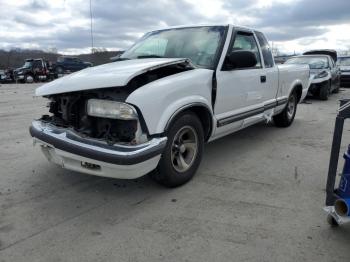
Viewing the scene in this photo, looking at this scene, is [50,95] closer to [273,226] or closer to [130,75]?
[130,75]

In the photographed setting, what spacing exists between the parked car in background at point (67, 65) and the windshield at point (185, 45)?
80.9 feet

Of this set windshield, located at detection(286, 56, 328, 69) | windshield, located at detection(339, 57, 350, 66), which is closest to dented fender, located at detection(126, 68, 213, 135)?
windshield, located at detection(286, 56, 328, 69)

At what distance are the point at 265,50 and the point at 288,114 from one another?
1853mm

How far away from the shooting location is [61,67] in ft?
93.9

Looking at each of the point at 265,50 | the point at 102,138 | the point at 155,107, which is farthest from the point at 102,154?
the point at 265,50

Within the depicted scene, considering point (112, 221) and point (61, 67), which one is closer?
point (112, 221)

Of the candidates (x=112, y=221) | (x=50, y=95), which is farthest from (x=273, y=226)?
(x=50, y=95)

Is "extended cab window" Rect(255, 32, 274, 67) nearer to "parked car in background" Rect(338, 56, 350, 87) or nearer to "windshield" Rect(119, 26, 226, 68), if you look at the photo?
"windshield" Rect(119, 26, 226, 68)

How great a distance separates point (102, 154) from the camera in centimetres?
294

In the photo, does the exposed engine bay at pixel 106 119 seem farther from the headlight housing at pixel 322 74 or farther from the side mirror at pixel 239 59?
the headlight housing at pixel 322 74

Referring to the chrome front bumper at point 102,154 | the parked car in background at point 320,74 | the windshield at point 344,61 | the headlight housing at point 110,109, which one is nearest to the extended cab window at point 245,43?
the headlight housing at point 110,109

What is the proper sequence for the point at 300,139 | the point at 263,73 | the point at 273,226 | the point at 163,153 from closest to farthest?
the point at 273,226 < the point at 163,153 < the point at 263,73 < the point at 300,139

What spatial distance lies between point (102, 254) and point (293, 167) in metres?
2.84

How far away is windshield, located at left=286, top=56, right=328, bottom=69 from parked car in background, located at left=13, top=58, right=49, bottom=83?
63.8ft
